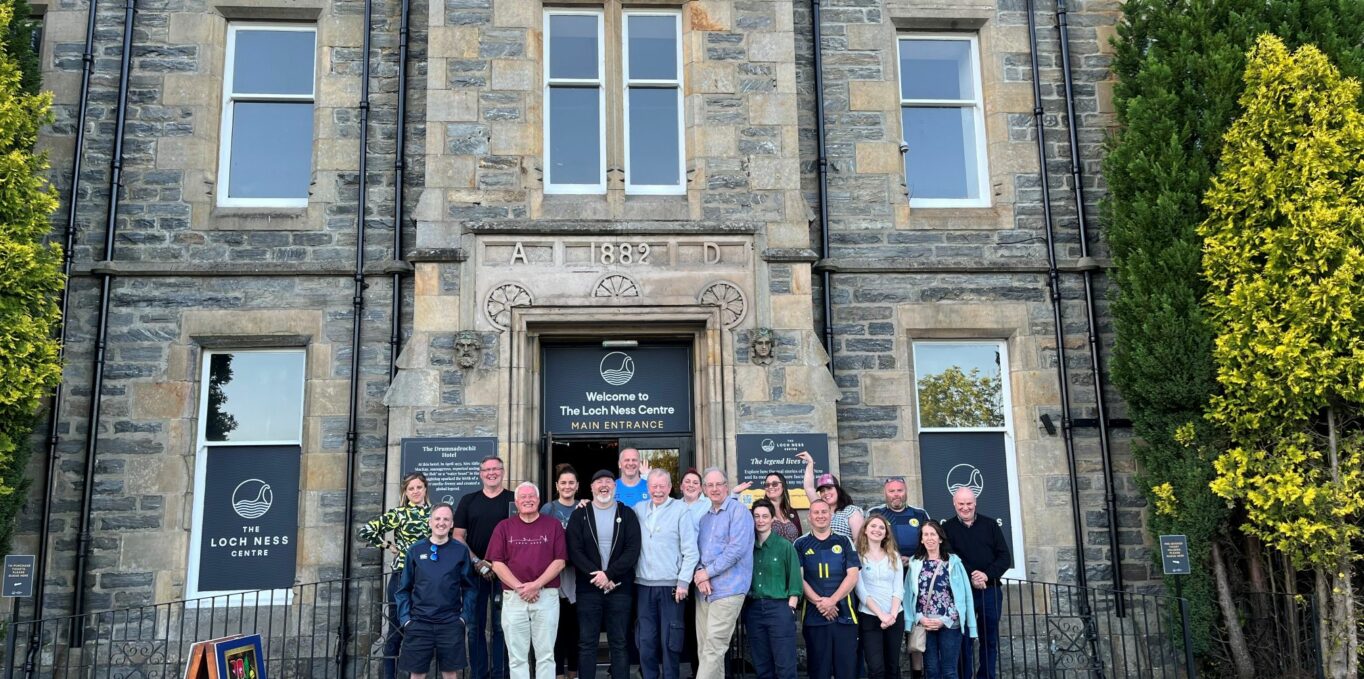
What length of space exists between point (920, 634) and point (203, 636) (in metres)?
6.45

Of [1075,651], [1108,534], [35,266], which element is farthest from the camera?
[1108,534]

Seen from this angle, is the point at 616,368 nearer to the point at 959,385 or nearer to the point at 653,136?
the point at 653,136

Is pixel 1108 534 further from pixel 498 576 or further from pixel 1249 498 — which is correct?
pixel 498 576

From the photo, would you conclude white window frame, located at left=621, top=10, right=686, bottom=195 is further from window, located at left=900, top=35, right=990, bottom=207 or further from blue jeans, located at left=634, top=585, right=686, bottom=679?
blue jeans, located at left=634, top=585, right=686, bottom=679

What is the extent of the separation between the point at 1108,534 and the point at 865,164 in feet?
14.6

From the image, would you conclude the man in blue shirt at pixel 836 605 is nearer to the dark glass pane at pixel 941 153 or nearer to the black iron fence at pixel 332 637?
the black iron fence at pixel 332 637

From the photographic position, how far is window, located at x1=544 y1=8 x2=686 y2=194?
34.7 feet

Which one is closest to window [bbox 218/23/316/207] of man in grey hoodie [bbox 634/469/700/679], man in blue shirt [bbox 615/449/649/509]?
man in blue shirt [bbox 615/449/649/509]

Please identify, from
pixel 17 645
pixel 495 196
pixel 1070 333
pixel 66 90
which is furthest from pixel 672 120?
pixel 17 645

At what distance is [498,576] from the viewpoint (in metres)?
7.55

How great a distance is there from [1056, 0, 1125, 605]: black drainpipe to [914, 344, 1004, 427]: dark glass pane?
3.07ft

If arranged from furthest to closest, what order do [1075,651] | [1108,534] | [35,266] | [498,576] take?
[1108,534], [1075,651], [35,266], [498,576]

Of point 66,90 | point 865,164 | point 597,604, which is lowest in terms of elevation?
point 597,604

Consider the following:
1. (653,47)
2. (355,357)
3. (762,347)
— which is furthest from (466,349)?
(653,47)
